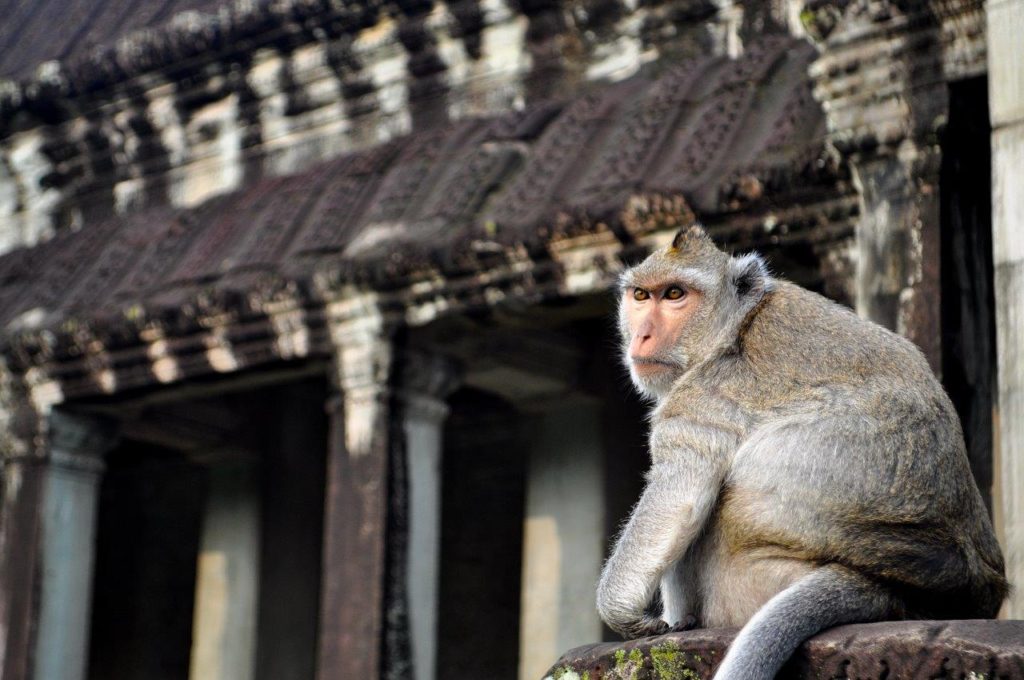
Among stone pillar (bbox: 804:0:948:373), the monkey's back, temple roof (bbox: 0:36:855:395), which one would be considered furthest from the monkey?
temple roof (bbox: 0:36:855:395)

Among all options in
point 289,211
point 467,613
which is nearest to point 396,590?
point 289,211

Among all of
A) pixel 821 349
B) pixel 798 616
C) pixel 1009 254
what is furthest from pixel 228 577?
pixel 798 616

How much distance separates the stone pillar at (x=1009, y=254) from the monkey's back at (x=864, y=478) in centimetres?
191

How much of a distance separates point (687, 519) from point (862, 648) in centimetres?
65

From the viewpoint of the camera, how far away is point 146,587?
→ 14328 millimetres

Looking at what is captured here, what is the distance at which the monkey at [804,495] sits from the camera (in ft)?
13.7

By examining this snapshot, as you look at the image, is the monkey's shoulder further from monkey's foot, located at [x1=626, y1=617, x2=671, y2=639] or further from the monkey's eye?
monkey's foot, located at [x1=626, y1=617, x2=671, y2=639]

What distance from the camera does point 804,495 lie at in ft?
13.7

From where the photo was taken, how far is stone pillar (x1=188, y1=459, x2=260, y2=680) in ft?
41.4

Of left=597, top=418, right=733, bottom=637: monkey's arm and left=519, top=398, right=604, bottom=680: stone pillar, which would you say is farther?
left=519, top=398, right=604, bottom=680: stone pillar

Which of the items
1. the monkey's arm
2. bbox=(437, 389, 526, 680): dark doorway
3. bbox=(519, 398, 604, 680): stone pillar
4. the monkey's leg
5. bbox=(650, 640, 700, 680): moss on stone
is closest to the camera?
the monkey's leg

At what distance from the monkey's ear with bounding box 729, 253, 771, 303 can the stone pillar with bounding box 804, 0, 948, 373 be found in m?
2.55

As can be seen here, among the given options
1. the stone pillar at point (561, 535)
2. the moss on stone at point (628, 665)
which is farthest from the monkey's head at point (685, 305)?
the stone pillar at point (561, 535)

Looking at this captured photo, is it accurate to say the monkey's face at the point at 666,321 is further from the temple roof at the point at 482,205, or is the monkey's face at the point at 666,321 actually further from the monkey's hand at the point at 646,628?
the temple roof at the point at 482,205
